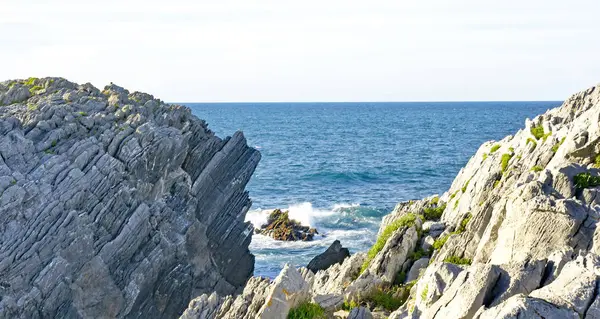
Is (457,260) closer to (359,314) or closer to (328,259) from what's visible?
(359,314)

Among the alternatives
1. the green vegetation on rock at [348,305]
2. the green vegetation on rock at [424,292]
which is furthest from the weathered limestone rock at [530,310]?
the green vegetation on rock at [348,305]

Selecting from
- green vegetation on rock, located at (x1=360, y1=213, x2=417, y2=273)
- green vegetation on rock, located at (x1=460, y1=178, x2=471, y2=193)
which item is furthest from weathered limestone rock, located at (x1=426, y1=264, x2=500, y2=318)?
green vegetation on rock, located at (x1=460, y1=178, x2=471, y2=193)

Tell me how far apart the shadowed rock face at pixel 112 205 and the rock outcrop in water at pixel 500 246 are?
10.2 m

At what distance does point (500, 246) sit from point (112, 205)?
22.3 meters

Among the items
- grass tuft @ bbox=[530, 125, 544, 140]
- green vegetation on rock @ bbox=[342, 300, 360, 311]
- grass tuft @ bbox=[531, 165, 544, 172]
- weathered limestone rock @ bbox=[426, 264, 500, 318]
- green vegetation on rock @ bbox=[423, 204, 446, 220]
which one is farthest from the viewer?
green vegetation on rock @ bbox=[423, 204, 446, 220]

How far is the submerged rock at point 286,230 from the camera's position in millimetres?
62188

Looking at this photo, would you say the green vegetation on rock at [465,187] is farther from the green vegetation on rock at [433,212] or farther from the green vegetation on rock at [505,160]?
the green vegetation on rock at [505,160]

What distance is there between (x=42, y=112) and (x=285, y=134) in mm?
145817

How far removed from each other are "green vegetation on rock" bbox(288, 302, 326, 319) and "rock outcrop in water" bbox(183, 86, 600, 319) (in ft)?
0.89

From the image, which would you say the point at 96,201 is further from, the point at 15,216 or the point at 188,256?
the point at 188,256

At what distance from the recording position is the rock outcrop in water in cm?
1500

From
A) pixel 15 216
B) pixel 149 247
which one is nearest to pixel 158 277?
pixel 149 247

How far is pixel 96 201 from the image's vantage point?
34.5m

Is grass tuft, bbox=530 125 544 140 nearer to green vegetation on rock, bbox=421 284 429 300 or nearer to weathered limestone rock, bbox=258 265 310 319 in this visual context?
green vegetation on rock, bbox=421 284 429 300
